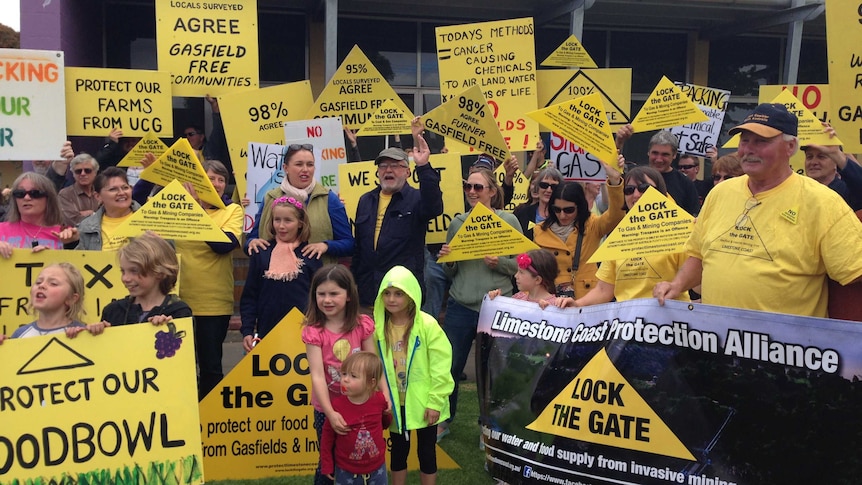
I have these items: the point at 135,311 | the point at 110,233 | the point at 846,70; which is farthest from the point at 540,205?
the point at 135,311

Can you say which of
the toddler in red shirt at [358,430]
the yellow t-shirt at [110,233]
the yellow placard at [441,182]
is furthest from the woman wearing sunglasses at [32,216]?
the toddler in red shirt at [358,430]

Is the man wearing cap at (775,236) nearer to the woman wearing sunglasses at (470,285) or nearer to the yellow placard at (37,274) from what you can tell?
the woman wearing sunglasses at (470,285)

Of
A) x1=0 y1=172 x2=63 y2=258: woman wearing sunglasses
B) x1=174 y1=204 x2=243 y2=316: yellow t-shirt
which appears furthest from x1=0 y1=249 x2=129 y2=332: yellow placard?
x1=174 y1=204 x2=243 y2=316: yellow t-shirt

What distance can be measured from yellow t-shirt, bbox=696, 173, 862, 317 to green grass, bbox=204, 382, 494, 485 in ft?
6.57

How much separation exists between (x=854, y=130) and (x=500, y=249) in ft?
7.65

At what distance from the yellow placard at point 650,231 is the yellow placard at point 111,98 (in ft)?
13.6

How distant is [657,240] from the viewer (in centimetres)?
415

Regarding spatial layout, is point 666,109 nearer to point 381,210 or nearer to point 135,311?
point 381,210

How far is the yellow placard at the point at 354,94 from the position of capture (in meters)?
7.19

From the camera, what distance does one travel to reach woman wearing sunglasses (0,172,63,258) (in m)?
5.04

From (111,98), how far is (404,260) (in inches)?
120

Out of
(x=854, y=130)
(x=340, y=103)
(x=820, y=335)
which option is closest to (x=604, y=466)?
(x=820, y=335)

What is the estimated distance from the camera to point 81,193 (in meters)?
6.02

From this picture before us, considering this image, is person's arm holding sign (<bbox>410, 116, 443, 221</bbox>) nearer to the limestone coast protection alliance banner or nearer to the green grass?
the limestone coast protection alliance banner
